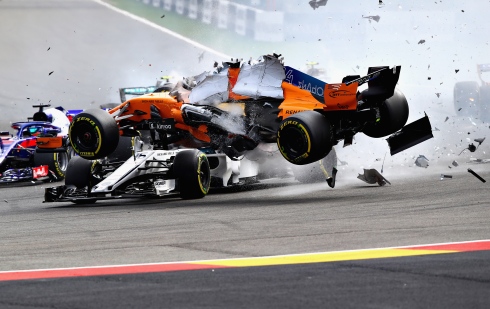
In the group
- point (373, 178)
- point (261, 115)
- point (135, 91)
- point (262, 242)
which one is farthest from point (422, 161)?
point (262, 242)

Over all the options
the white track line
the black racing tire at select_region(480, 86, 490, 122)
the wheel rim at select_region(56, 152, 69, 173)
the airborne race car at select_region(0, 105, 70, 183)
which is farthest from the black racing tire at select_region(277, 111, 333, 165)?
the white track line

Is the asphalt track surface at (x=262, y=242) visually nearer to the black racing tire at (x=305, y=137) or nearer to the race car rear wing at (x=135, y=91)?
the black racing tire at (x=305, y=137)

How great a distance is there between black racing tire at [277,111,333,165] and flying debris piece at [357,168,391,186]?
256 cm

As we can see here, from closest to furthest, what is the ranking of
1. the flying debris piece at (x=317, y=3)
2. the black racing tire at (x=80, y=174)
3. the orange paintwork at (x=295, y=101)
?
the orange paintwork at (x=295, y=101) → the black racing tire at (x=80, y=174) → the flying debris piece at (x=317, y=3)

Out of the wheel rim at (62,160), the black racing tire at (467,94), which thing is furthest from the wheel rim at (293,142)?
the black racing tire at (467,94)

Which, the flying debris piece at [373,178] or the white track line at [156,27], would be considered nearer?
the flying debris piece at [373,178]

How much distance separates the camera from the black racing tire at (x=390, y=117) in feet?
55.7

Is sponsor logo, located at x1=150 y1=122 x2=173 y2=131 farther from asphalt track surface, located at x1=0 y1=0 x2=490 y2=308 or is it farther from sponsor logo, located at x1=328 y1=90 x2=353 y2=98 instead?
sponsor logo, located at x1=328 y1=90 x2=353 y2=98

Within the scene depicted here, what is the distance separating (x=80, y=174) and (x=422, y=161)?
284 inches

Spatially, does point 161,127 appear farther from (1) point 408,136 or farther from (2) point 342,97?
(1) point 408,136

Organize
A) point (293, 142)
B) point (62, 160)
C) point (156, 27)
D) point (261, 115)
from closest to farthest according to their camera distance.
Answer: point (293, 142), point (261, 115), point (62, 160), point (156, 27)

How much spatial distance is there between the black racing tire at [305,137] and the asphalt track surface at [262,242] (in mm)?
678

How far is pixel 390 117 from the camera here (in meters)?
17.0

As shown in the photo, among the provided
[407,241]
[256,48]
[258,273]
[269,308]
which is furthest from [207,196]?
[256,48]
